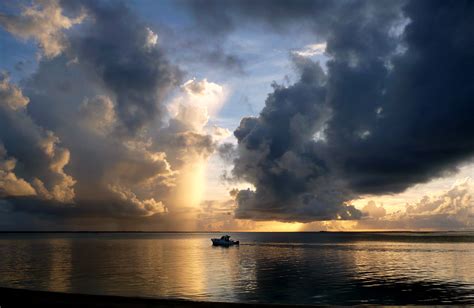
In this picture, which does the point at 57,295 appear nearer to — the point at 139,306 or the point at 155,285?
the point at 139,306

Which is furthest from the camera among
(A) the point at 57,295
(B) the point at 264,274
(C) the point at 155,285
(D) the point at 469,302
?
(B) the point at 264,274

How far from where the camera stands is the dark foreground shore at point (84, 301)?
32.2m

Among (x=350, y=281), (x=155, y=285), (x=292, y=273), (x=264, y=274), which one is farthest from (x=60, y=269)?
(x=350, y=281)

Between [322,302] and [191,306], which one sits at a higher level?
[191,306]

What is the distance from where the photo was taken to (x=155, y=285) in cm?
6091

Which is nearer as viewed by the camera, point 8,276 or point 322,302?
point 322,302

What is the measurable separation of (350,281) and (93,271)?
48.4 meters

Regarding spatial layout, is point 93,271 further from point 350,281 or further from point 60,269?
point 350,281

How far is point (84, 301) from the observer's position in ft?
115

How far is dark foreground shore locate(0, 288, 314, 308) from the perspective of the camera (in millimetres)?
32219

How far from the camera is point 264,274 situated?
259ft

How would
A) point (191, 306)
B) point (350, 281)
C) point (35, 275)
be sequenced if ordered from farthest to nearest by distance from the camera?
point (35, 275), point (350, 281), point (191, 306)

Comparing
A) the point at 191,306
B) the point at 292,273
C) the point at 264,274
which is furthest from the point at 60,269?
the point at 191,306

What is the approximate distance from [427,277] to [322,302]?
3616cm
